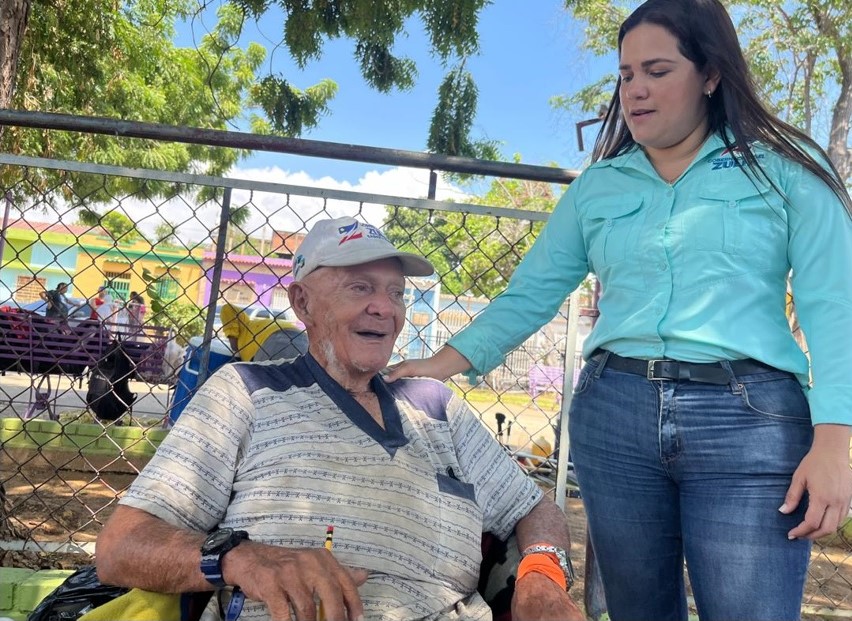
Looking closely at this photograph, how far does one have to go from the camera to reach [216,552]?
1.42m

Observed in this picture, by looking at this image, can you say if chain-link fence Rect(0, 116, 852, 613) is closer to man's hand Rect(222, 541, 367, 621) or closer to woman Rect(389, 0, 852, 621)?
woman Rect(389, 0, 852, 621)

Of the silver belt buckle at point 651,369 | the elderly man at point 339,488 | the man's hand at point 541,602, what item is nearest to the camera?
the elderly man at point 339,488

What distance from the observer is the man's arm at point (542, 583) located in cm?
157

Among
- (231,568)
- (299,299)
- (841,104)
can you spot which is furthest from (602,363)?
(841,104)

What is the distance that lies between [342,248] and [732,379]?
3.20 feet

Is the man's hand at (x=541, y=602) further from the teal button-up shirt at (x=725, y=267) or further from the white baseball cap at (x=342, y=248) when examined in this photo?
the white baseball cap at (x=342, y=248)

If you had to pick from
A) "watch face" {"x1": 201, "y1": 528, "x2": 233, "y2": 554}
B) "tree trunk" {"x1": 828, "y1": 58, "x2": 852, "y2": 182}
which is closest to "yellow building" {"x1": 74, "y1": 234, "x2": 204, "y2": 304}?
"watch face" {"x1": 201, "y1": 528, "x2": 233, "y2": 554}

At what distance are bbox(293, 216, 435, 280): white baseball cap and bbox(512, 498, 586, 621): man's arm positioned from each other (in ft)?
2.40

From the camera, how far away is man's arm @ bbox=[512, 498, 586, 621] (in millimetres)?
1574

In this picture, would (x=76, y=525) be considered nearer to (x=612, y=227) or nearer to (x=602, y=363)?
(x=602, y=363)

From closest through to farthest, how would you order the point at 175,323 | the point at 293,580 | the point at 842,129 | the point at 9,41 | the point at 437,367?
the point at 293,580
the point at 437,367
the point at 9,41
the point at 175,323
the point at 842,129

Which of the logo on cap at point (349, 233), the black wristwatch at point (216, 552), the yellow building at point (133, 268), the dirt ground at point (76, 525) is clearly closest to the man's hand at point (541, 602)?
the black wristwatch at point (216, 552)

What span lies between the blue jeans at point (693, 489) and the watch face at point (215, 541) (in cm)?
86

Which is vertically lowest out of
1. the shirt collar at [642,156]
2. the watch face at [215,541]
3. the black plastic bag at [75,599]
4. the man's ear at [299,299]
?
the black plastic bag at [75,599]
